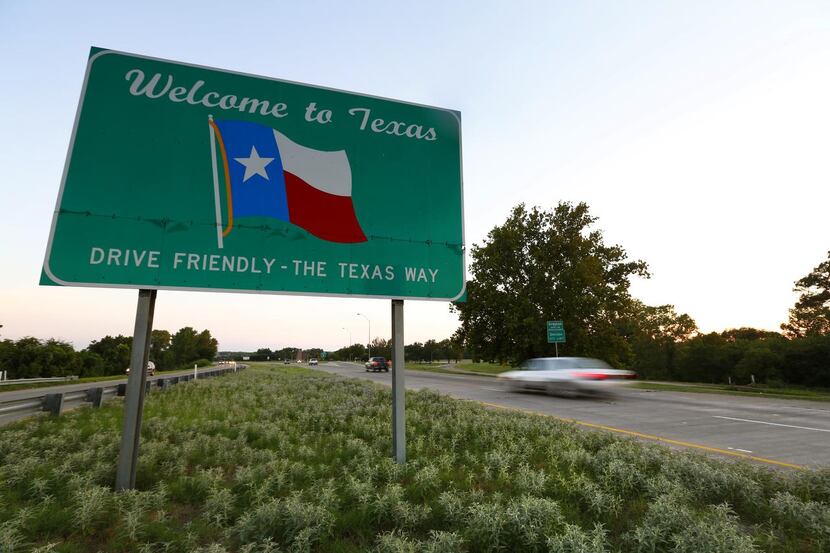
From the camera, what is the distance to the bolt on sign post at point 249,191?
481 cm

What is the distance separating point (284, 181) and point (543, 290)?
27.1m

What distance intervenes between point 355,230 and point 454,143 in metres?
2.21

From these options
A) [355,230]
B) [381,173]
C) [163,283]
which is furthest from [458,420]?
[163,283]

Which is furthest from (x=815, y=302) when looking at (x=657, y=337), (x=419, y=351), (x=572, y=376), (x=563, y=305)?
(x=419, y=351)

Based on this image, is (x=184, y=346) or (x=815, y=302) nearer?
(x=815, y=302)

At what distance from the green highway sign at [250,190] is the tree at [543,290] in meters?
24.1

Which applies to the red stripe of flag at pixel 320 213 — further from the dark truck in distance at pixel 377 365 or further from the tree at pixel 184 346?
the tree at pixel 184 346

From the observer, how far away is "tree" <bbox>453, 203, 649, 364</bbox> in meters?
29.1

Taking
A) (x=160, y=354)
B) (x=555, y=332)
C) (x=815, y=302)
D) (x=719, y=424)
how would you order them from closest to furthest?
(x=719, y=424), (x=555, y=332), (x=815, y=302), (x=160, y=354)

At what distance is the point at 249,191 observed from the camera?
5.38 metres

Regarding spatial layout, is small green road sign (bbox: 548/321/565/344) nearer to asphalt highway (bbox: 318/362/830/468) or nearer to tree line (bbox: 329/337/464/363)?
asphalt highway (bbox: 318/362/830/468)

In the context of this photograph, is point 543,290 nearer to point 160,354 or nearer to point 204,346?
point 160,354

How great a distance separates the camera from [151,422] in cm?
752

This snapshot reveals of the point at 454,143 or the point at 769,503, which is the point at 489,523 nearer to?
the point at 769,503
